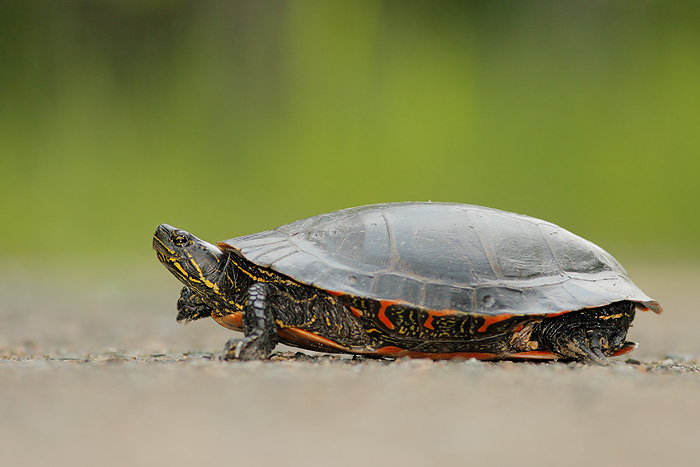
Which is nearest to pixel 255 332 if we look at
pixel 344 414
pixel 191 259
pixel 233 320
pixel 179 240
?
pixel 233 320

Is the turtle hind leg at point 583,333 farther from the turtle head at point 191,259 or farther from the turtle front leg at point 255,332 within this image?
the turtle head at point 191,259

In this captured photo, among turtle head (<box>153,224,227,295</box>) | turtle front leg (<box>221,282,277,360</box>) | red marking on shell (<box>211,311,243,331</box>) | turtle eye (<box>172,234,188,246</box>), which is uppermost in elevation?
turtle eye (<box>172,234,188,246</box>)

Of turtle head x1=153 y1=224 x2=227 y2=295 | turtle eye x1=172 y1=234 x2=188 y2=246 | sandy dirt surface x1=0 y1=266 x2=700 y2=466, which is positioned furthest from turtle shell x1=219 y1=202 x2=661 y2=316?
sandy dirt surface x1=0 y1=266 x2=700 y2=466

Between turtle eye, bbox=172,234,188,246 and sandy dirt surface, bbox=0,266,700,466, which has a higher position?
turtle eye, bbox=172,234,188,246

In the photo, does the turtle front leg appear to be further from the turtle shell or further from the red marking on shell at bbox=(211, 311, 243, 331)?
the red marking on shell at bbox=(211, 311, 243, 331)

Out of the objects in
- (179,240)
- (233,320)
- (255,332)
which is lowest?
(233,320)

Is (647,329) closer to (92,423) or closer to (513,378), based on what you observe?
(513,378)

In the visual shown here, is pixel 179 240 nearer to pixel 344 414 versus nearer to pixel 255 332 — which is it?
pixel 255 332
